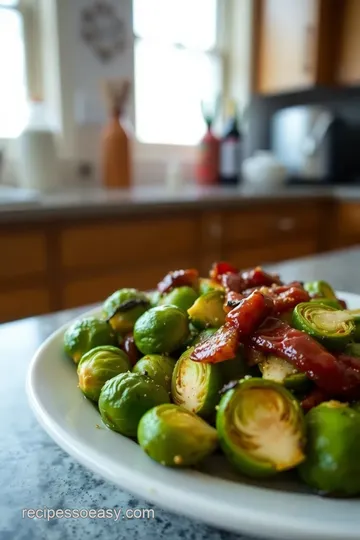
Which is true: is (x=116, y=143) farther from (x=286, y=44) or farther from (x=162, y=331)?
(x=162, y=331)

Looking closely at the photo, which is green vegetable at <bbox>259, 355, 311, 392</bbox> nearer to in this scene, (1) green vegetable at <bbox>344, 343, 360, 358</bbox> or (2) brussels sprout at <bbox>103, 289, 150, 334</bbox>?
(1) green vegetable at <bbox>344, 343, 360, 358</bbox>

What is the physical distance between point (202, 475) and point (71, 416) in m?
0.12

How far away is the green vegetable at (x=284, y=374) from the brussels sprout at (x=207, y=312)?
0.10 metres

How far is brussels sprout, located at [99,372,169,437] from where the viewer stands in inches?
15.9

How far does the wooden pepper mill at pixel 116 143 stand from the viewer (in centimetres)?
260

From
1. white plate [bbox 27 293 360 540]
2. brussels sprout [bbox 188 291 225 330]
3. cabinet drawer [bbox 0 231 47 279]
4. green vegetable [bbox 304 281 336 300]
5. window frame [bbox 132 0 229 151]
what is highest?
window frame [bbox 132 0 229 151]

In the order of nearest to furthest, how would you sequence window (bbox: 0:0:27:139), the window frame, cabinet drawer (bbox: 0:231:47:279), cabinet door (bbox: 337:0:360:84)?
cabinet drawer (bbox: 0:231:47:279) < window (bbox: 0:0:27:139) < cabinet door (bbox: 337:0:360:84) < the window frame

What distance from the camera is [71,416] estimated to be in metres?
0.42

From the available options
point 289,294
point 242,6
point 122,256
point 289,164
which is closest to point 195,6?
point 242,6

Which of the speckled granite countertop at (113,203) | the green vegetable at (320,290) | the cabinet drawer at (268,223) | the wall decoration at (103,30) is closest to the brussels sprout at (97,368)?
the green vegetable at (320,290)

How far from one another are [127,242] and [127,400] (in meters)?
1.68

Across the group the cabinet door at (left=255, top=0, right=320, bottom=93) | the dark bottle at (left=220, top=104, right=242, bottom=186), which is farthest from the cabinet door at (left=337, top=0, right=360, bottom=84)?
the dark bottle at (left=220, top=104, right=242, bottom=186)

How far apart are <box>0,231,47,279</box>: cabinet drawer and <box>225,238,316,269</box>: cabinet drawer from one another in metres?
0.93

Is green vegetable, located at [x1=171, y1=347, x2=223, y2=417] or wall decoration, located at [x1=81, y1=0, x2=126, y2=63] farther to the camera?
wall decoration, located at [x1=81, y1=0, x2=126, y2=63]
